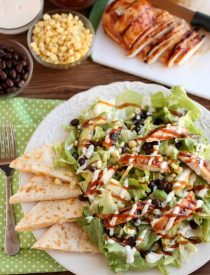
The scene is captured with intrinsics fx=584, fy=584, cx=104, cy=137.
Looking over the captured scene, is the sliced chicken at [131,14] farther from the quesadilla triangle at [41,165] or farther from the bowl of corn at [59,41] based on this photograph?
the quesadilla triangle at [41,165]

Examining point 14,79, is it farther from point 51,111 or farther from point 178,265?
point 178,265

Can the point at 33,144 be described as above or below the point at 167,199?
below

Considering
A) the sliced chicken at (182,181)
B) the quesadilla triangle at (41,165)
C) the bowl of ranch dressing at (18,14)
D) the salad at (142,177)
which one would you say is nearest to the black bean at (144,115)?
the salad at (142,177)

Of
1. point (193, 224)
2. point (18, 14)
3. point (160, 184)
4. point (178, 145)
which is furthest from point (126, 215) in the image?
point (18, 14)

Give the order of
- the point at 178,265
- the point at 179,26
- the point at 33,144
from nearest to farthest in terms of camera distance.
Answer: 1. the point at 178,265
2. the point at 33,144
3. the point at 179,26

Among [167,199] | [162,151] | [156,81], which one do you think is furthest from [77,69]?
[167,199]
